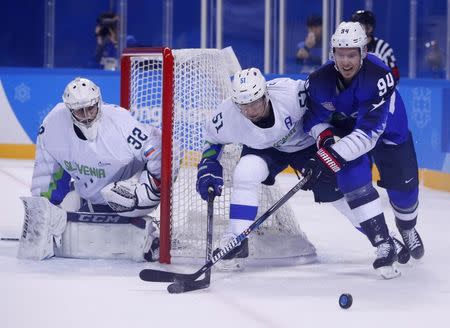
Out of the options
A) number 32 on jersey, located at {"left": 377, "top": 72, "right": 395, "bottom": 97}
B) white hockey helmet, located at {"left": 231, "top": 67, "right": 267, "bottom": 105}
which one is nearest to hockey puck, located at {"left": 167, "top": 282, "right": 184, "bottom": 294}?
white hockey helmet, located at {"left": 231, "top": 67, "right": 267, "bottom": 105}

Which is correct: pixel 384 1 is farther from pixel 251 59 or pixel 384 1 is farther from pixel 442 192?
pixel 442 192

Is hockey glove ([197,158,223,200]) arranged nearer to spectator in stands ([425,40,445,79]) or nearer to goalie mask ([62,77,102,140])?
goalie mask ([62,77,102,140])

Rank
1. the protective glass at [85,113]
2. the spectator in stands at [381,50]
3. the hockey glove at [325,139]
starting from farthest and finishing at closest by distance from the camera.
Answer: the spectator in stands at [381,50] < the protective glass at [85,113] < the hockey glove at [325,139]

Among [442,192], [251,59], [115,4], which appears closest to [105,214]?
[442,192]

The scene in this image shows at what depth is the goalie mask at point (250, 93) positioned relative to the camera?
4270 millimetres

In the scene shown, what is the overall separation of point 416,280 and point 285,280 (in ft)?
1.61

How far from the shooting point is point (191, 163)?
4922 mm

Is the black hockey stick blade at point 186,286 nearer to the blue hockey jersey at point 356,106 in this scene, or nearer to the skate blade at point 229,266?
the skate blade at point 229,266

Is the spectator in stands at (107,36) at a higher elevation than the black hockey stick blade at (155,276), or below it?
higher

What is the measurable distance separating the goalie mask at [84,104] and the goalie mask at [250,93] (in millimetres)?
629

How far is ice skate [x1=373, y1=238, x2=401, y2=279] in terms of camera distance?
170 inches

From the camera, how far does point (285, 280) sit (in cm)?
435

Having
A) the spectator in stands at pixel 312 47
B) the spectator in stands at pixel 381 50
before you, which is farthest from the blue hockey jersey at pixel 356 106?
the spectator in stands at pixel 312 47

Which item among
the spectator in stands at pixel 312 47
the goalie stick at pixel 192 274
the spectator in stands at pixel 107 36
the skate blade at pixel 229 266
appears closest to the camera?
the goalie stick at pixel 192 274
